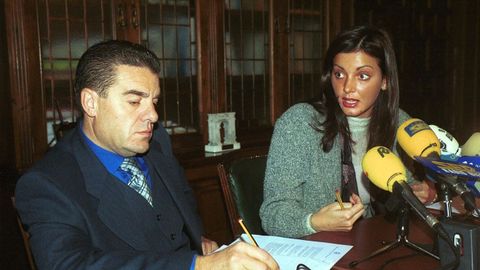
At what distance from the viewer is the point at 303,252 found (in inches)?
50.6

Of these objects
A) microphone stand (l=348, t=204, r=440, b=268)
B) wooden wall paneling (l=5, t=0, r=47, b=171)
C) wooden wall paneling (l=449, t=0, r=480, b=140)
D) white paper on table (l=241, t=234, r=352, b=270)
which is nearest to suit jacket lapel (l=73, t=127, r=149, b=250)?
white paper on table (l=241, t=234, r=352, b=270)

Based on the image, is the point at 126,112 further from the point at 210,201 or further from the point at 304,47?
the point at 304,47

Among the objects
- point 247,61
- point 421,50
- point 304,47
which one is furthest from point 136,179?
point 421,50

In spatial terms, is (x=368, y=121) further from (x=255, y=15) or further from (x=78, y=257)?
(x=255, y=15)

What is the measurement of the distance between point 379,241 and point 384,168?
0.26 metres

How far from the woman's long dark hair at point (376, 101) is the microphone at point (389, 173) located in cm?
60

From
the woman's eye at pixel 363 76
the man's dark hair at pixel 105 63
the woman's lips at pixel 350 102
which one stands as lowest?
the woman's lips at pixel 350 102

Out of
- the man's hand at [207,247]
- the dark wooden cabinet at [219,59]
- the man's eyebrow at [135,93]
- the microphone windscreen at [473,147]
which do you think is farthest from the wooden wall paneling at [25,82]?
the microphone windscreen at [473,147]

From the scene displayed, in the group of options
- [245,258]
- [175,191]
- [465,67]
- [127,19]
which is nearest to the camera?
[245,258]

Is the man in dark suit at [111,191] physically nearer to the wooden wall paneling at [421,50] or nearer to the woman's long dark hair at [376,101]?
the woman's long dark hair at [376,101]

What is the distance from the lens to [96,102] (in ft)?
4.50

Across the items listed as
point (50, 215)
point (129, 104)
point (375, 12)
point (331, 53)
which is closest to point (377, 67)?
point (331, 53)

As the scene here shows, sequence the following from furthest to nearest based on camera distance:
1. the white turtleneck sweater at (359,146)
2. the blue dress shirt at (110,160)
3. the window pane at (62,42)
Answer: the window pane at (62,42) → the white turtleneck sweater at (359,146) → the blue dress shirt at (110,160)

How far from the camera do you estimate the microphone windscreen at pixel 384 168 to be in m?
1.21
